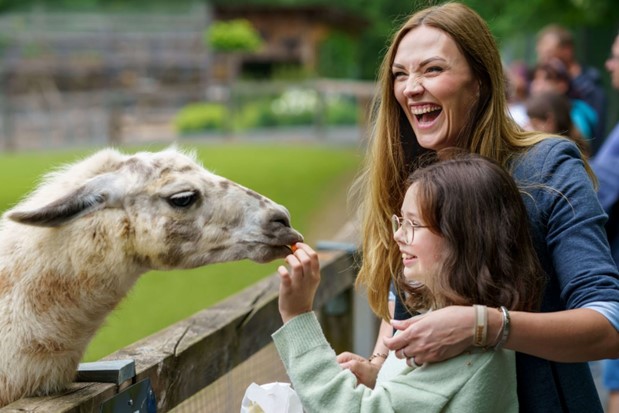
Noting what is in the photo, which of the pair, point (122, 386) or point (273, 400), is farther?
point (122, 386)

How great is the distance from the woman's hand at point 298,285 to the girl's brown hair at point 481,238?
0.28 meters

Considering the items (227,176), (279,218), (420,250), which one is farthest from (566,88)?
(227,176)

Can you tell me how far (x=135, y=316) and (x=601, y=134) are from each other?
420cm

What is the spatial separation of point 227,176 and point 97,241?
14.0 metres

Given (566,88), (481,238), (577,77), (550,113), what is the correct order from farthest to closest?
(577,77) → (566,88) → (550,113) → (481,238)

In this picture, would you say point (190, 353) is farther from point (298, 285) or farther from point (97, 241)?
point (298, 285)

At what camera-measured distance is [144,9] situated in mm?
44500

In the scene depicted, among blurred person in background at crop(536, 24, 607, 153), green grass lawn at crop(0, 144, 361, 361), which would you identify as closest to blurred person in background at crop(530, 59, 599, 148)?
blurred person in background at crop(536, 24, 607, 153)

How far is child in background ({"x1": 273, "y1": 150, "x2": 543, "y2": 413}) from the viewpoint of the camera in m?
2.06

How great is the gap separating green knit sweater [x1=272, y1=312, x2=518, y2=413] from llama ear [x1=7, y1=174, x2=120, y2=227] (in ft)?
2.89

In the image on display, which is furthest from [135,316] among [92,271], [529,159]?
[529,159]

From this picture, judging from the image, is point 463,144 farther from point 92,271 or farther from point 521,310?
point 92,271

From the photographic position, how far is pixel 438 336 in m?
2.02

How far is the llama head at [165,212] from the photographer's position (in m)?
2.75
